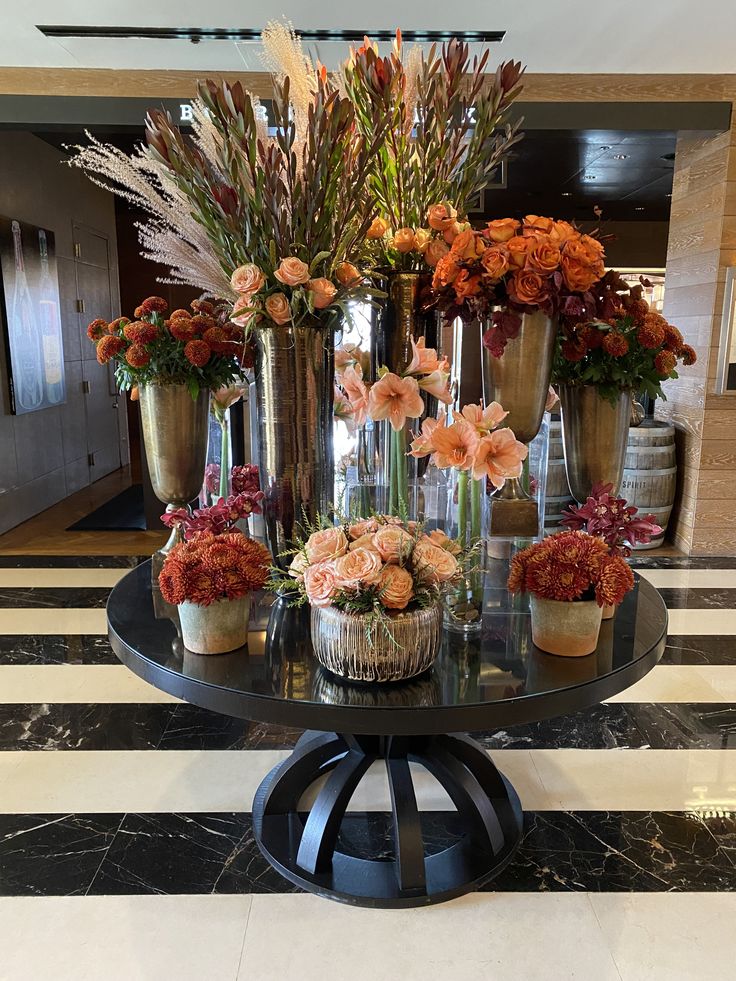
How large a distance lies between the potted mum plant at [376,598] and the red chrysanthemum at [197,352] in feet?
2.58

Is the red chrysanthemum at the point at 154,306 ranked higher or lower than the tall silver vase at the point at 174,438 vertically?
higher

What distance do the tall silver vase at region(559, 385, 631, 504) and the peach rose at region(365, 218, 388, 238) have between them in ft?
2.16

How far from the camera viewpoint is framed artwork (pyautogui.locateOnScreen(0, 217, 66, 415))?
568 centimetres

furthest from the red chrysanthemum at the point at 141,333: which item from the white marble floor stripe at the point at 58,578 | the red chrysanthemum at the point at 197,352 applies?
the white marble floor stripe at the point at 58,578

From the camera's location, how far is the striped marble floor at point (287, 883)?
1.76 metres

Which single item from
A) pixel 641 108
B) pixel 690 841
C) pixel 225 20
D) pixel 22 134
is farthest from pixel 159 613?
pixel 22 134

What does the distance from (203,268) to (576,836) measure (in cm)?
188

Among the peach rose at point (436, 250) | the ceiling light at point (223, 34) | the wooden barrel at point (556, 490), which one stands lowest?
the wooden barrel at point (556, 490)

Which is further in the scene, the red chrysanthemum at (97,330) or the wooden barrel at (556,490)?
the wooden barrel at (556,490)

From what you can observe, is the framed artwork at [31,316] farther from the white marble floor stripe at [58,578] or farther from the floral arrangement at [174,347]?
the floral arrangement at [174,347]

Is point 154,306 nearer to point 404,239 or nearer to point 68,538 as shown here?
point 404,239

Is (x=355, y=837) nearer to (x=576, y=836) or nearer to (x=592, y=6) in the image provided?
(x=576, y=836)

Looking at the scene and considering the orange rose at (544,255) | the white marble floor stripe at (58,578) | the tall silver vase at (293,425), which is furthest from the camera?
the white marble floor stripe at (58,578)

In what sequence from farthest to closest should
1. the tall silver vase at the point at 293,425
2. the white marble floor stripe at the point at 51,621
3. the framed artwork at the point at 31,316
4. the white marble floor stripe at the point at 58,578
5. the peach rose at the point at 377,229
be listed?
the framed artwork at the point at 31,316
the white marble floor stripe at the point at 58,578
the white marble floor stripe at the point at 51,621
the peach rose at the point at 377,229
the tall silver vase at the point at 293,425
